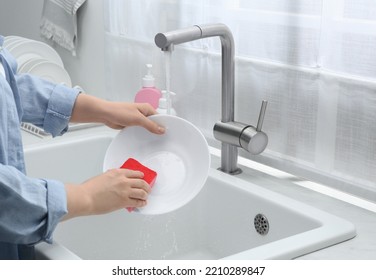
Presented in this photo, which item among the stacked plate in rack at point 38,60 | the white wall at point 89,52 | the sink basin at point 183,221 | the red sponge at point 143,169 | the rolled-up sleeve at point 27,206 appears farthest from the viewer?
the white wall at point 89,52

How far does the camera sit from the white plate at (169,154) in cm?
123

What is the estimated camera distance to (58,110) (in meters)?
1.22

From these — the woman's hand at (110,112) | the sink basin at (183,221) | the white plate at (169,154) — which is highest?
the woman's hand at (110,112)

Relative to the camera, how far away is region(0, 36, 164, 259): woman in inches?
37.2

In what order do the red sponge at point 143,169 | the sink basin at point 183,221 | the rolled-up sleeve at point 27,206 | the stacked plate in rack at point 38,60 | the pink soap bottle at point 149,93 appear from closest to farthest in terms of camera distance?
the rolled-up sleeve at point 27,206
the red sponge at point 143,169
the sink basin at point 183,221
the pink soap bottle at point 149,93
the stacked plate in rack at point 38,60

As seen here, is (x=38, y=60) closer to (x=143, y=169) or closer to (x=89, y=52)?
(x=89, y=52)

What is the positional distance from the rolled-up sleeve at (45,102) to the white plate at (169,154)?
0.11 meters

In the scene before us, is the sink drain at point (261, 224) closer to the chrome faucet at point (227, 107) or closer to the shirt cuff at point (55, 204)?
the chrome faucet at point (227, 107)

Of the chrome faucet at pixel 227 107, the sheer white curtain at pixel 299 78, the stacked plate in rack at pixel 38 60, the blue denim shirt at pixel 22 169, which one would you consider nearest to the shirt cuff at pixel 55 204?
the blue denim shirt at pixel 22 169

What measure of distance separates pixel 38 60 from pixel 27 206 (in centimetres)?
100

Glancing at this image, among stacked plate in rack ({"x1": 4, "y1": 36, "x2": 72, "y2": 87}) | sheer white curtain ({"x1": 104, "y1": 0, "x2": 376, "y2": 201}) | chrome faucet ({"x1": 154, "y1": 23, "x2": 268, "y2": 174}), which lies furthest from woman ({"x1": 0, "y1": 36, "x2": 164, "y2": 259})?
stacked plate in rack ({"x1": 4, "y1": 36, "x2": 72, "y2": 87})

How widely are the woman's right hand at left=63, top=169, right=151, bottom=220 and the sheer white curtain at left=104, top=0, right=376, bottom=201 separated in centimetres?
43

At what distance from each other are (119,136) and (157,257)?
364mm

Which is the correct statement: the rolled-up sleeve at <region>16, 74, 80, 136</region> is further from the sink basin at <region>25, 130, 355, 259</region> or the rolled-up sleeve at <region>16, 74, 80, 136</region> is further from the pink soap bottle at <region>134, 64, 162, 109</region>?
the pink soap bottle at <region>134, 64, 162, 109</region>
